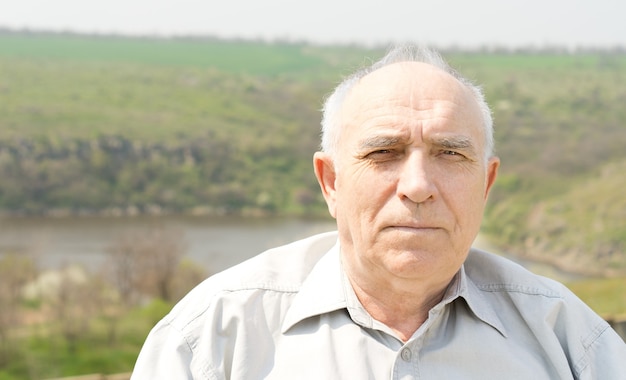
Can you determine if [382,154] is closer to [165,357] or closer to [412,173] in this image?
[412,173]

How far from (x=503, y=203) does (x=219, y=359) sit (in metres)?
17.6

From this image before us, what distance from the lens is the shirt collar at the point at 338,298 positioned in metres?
1.79

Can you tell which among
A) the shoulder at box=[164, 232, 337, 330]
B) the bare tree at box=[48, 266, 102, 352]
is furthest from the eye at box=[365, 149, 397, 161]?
the bare tree at box=[48, 266, 102, 352]

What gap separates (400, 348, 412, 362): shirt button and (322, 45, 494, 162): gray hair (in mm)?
485

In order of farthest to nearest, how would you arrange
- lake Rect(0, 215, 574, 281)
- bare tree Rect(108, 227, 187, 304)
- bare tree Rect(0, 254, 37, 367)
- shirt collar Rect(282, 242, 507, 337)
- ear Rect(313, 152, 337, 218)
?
lake Rect(0, 215, 574, 281) → bare tree Rect(108, 227, 187, 304) → bare tree Rect(0, 254, 37, 367) → ear Rect(313, 152, 337, 218) → shirt collar Rect(282, 242, 507, 337)

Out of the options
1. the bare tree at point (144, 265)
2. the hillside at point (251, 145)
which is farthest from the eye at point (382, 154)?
the hillside at point (251, 145)

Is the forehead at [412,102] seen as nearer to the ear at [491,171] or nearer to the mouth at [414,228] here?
the ear at [491,171]

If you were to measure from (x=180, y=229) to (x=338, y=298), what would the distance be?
43.4 ft

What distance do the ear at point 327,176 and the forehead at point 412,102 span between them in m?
0.12

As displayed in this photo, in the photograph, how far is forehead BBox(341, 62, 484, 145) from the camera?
1726 millimetres

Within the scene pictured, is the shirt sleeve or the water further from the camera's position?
the water

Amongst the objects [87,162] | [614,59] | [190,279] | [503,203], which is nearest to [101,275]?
[190,279]

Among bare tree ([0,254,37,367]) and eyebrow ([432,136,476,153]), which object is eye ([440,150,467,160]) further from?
bare tree ([0,254,37,367])

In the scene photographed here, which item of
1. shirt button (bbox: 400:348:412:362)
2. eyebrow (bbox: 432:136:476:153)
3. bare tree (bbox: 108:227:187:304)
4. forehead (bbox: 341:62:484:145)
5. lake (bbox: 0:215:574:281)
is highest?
forehead (bbox: 341:62:484:145)
